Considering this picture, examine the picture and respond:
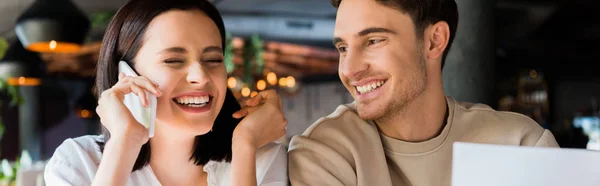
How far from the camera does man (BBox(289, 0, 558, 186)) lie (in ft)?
5.46

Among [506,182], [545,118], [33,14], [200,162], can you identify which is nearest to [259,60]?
[33,14]

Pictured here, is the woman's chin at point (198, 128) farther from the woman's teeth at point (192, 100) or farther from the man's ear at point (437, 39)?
the man's ear at point (437, 39)

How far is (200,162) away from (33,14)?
3210 millimetres

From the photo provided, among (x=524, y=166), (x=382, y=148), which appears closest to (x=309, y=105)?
(x=382, y=148)

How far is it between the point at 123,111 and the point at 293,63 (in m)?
10.5

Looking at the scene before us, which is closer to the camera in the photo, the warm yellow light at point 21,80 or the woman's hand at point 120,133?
the woman's hand at point 120,133

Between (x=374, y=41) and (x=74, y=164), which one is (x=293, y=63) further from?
(x=74, y=164)

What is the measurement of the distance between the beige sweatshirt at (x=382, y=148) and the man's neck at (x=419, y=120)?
0.03 metres

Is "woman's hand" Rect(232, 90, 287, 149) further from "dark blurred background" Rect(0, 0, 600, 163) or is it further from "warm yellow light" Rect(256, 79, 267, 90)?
"warm yellow light" Rect(256, 79, 267, 90)

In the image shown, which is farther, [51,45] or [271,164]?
[51,45]

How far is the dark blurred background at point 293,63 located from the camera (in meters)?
7.76

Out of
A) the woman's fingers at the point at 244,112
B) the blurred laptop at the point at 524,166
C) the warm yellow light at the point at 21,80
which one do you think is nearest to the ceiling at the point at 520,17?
the warm yellow light at the point at 21,80

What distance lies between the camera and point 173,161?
1.75 m

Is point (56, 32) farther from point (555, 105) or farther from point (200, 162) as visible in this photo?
point (555, 105)
